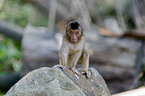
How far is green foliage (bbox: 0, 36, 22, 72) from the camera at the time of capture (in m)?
11.8

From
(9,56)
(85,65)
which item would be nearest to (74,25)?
(85,65)

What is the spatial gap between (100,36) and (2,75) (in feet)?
19.3

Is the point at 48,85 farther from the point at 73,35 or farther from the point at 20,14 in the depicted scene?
the point at 20,14

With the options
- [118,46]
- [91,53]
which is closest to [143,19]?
[118,46]

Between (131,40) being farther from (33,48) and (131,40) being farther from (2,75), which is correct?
(2,75)

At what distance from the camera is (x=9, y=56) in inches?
476

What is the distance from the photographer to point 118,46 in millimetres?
8078

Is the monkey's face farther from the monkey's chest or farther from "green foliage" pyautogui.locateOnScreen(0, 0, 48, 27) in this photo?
"green foliage" pyautogui.locateOnScreen(0, 0, 48, 27)

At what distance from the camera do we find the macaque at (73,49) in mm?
3436

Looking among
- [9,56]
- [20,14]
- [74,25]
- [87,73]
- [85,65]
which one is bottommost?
[9,56]

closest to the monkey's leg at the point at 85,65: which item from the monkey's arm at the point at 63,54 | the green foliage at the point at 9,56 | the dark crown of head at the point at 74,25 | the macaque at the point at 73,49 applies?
the macaque at the point at 73,49

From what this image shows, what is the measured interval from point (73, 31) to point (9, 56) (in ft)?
31.6

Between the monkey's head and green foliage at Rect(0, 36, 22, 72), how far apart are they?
8.74 m

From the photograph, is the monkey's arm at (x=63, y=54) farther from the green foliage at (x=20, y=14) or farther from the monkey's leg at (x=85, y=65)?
the green foliage at (x=20, y=14)
